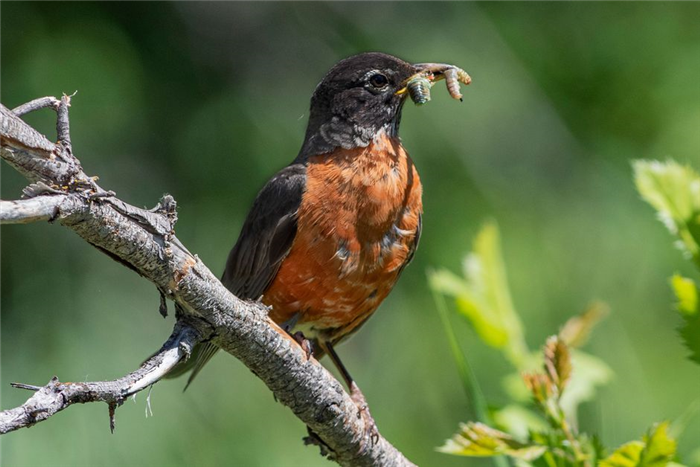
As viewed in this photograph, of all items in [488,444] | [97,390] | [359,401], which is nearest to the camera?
[97,390]

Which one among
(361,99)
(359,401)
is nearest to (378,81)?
(361,99)

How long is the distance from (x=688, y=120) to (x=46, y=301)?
3.05 meters

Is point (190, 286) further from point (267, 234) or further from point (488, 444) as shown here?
point (267, 234)

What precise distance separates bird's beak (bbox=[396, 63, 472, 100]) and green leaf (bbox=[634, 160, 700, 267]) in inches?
56.0

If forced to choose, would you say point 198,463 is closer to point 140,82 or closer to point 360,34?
point 140,82

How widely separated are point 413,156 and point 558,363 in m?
2.62

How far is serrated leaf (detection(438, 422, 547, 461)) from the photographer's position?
1889 millimetres

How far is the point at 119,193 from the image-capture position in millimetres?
4344

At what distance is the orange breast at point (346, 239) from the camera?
3266 millimetres

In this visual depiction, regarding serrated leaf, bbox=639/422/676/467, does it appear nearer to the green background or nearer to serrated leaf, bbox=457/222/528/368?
serrated leaf, bbox=457/222/528/368

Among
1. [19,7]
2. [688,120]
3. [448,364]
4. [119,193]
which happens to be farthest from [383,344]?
[19,7]

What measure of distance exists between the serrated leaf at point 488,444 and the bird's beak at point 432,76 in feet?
5.23

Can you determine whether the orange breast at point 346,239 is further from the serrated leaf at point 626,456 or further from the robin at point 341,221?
the serrated leaf at point 626,456

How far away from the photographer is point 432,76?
3.54 m
